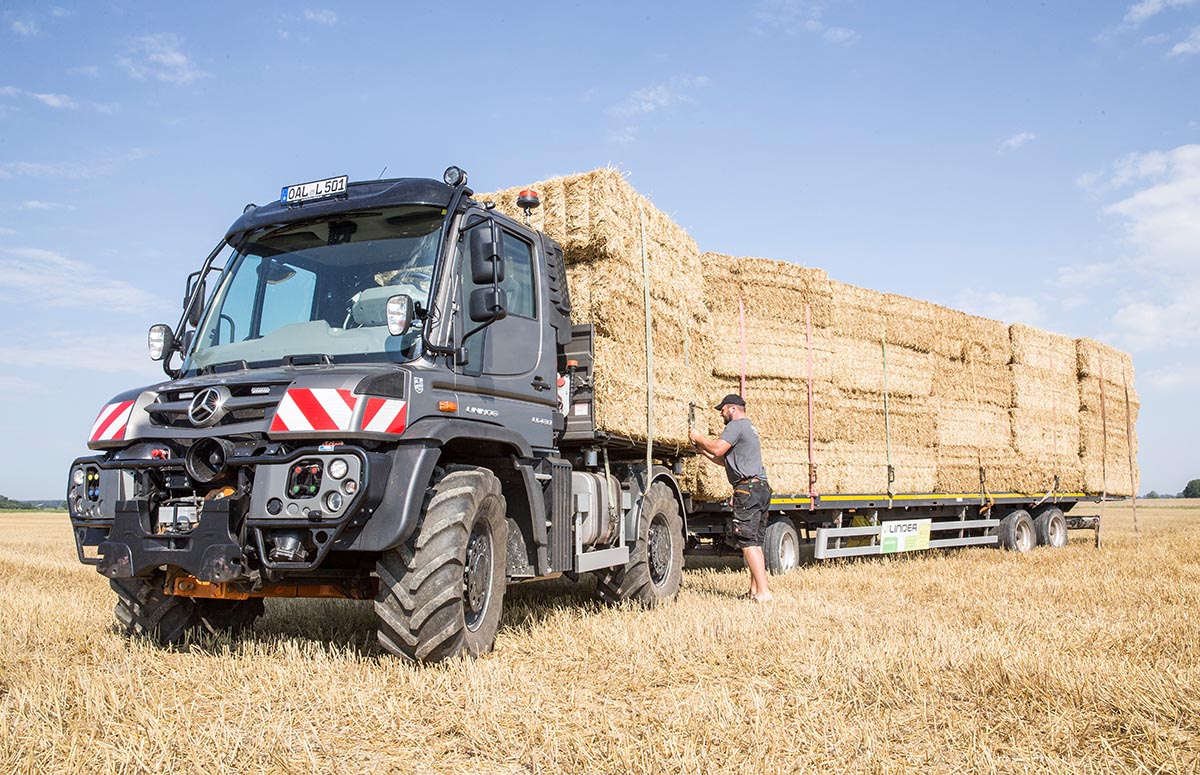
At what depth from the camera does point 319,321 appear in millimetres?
6422

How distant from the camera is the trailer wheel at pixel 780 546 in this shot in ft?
40.2

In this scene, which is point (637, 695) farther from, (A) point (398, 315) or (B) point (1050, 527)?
(B) point (1050, 527)

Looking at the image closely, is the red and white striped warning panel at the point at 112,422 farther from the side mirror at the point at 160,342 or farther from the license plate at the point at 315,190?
the license plate at the point at 315,190

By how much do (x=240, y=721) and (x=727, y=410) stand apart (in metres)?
6.27

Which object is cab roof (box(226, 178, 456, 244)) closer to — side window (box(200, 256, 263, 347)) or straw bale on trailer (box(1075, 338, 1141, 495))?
side window (box(200, 256, 263, 347))

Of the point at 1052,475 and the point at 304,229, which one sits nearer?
the point at 304,229

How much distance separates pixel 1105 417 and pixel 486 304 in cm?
1661

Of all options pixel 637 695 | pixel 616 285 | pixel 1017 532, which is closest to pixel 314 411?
pixel 637 695

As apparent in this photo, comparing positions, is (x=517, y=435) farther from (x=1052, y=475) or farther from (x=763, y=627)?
(x=1052, y=475)

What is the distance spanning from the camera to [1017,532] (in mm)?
17391

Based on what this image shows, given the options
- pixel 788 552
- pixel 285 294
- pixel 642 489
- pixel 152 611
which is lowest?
pixel 788 552

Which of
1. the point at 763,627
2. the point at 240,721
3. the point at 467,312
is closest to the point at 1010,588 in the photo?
the point at 763,627

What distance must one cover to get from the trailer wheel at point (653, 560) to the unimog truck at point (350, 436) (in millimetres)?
1230

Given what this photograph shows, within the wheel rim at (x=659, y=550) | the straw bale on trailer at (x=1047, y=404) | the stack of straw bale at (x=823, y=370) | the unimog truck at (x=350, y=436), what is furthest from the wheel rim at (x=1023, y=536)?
the unimog truck at (x=350, y=436)
